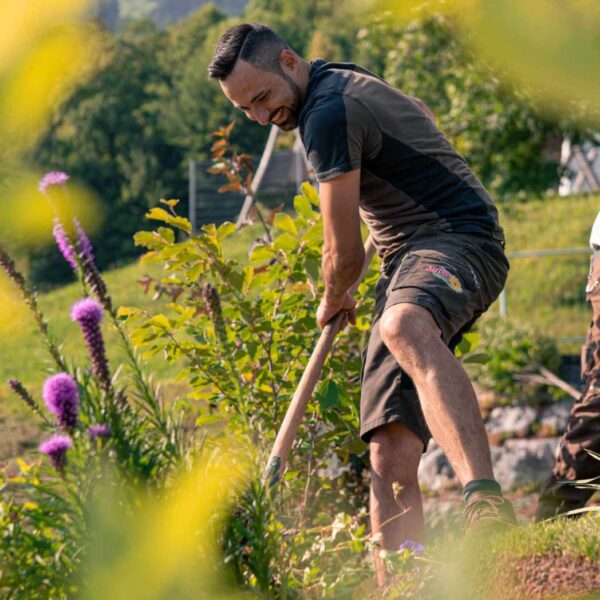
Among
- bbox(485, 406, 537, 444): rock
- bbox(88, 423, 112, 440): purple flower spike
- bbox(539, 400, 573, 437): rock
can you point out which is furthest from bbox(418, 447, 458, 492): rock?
bbox(88, 423, 112, 440): purple flower spike

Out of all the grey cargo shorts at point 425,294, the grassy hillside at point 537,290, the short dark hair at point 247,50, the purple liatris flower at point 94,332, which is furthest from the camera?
the grassy hillside at point 537,290

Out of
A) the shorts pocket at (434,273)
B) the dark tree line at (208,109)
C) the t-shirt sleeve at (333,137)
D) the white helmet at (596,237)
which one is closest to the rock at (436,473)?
the dark tree line at (208,109)

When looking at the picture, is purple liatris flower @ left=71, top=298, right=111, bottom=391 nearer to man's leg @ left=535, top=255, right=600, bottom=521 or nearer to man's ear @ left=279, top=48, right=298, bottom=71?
man's ear @ left=279, top=48, right=298, bottom=71

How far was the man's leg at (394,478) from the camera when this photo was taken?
2.88 m

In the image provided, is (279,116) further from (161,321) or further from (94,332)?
(94,332)

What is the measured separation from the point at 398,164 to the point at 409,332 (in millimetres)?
589

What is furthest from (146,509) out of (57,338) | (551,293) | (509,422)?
(551,293)

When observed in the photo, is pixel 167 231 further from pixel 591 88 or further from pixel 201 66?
pixel 201 66

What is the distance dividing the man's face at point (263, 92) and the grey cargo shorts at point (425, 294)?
49cm

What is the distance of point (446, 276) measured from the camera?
2666mm

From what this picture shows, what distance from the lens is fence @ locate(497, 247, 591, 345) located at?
37.9 ft

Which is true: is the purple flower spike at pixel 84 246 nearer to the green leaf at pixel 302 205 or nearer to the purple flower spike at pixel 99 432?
the purple flower spike at pixel 99 432

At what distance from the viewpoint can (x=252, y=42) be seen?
2.86 meters

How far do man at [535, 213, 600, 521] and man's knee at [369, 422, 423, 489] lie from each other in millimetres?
992
